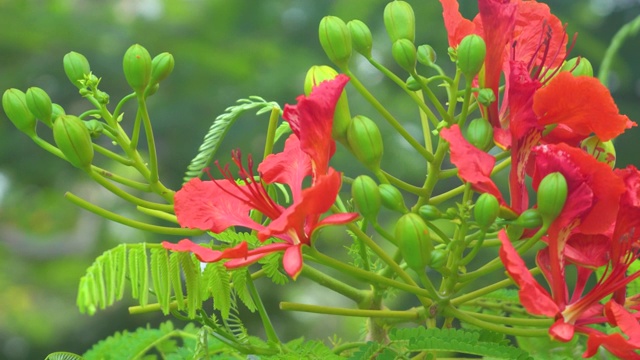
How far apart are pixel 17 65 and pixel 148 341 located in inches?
168

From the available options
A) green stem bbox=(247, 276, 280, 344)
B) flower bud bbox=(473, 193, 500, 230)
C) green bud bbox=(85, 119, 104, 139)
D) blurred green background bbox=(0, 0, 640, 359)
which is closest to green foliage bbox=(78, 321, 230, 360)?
green stem bbox=(247, 276, 280, 344)

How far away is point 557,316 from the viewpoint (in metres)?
0.71

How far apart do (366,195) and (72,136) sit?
9.4 inches

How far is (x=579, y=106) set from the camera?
72cm

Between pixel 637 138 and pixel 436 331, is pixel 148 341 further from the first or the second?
pixel 637 138

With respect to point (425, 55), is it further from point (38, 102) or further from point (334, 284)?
point (38, 102)

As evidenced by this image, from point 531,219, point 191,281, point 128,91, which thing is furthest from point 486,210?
point 128,91

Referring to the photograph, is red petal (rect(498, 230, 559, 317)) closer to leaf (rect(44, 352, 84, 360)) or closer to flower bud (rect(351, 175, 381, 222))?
flower bud (rect(351, 175, 381, 222))

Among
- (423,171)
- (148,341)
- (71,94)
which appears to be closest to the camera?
(148,341)

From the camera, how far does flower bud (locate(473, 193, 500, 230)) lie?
0.69 m

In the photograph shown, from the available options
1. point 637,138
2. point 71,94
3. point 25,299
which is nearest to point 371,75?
point 637,138

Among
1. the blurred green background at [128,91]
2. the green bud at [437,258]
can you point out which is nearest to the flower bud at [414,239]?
the green bud at [437,258]

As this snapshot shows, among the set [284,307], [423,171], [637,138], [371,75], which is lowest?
[637,138]

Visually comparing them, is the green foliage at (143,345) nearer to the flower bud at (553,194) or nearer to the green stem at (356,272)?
the green stem at (356,272)
